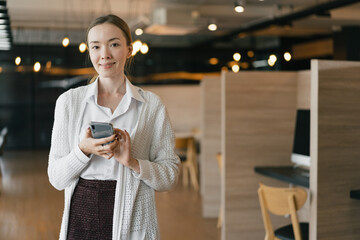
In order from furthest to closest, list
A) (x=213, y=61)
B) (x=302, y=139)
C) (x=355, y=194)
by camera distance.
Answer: (x=213, y=61) < (x=302, y=139) < (x=355, y=194)

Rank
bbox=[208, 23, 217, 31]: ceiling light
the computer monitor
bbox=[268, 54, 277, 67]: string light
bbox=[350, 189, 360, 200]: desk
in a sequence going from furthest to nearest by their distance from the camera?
bbox=[268, 54, 277, 67]: string light
bbox=[208, 23, 217, 31]: ceiling light
the computer monitor
bbox=[350, 189, 360, 200]: desk

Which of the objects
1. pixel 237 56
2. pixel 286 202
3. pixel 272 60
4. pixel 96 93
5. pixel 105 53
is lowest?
pixel 286 202

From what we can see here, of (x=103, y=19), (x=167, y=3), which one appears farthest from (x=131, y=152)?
(x=167, y=3)

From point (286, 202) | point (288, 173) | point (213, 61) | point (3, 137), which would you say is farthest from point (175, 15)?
point (286, 202)

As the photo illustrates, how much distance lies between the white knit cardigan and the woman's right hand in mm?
48

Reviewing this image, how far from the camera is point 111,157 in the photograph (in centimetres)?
146

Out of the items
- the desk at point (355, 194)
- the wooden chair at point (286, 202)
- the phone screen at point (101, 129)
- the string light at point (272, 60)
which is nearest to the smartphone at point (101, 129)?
the phone screen at point (101, 129)

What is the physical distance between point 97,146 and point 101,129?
0.05 meters

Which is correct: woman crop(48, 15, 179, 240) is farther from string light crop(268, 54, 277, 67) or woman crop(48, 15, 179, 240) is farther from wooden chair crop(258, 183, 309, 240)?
string light crop(268, 54, 277, 67)

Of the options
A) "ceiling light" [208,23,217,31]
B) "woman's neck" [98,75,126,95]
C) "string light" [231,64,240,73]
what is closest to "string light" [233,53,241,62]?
"string light" [231,64,240,73]

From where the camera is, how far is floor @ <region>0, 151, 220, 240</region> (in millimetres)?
4820

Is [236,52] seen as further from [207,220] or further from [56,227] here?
[56,227]

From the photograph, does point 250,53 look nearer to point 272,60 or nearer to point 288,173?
point 272,60

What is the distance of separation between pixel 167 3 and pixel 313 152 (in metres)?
6.28
